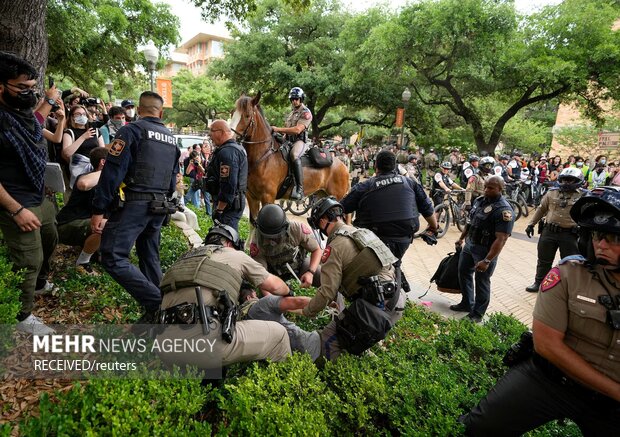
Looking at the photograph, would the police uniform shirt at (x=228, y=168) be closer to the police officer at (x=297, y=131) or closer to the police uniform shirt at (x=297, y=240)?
the police uniform shirt at (x=297, y=240)

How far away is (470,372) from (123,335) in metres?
3.01

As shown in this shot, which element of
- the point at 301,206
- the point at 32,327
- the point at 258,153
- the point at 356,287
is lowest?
the point at 301,206

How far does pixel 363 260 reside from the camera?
3.07m

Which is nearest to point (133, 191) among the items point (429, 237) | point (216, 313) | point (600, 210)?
point (216, 313)

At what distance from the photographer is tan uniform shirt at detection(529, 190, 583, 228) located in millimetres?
5512

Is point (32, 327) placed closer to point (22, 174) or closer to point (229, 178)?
point (22, 174)

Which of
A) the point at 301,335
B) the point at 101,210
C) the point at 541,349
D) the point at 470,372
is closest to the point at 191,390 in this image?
the point at 301,335

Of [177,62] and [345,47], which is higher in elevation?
[177,62]

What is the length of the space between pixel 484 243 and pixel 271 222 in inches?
113

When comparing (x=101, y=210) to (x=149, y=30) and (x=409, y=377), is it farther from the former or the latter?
(x=149, y=30)

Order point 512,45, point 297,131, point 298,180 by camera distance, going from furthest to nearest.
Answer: point 512,45, point 298,180, point 297,131

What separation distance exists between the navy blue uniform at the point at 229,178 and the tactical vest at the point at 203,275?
83.8 inches

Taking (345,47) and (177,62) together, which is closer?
(345,47)

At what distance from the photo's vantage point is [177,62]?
2990 inches
